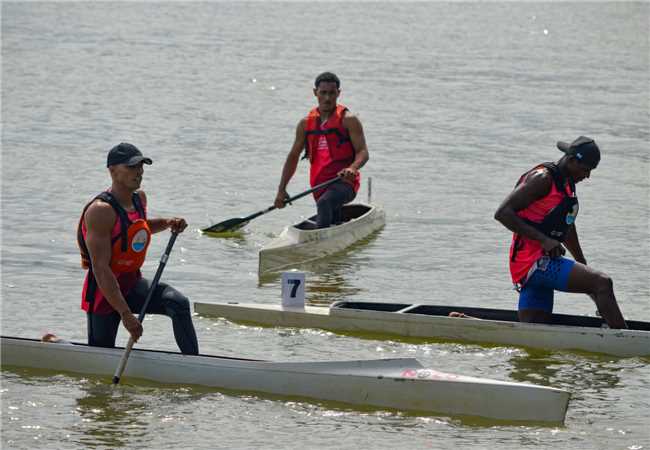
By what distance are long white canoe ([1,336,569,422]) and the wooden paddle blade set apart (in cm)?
795

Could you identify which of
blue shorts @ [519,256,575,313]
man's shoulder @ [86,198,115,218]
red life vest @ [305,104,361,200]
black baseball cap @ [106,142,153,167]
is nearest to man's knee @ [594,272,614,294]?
blue shorts @ [519,256,575,313]

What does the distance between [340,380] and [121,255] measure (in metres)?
1.90

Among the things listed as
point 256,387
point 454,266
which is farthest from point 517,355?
point 454,266

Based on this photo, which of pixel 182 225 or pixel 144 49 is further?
pixel 144 49

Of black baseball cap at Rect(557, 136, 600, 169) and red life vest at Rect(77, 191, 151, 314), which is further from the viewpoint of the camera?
black baseball cap at Rect(557, 136, 600, 169)

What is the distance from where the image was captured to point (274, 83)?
1649 inches

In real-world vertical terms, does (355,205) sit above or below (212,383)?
above

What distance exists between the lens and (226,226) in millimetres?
19281

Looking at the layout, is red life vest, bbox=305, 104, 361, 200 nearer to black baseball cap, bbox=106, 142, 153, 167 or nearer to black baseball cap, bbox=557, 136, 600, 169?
black baseball cap, bbox=557, 136, 600, 169

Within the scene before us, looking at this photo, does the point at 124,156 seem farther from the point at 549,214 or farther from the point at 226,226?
the point at 226,226

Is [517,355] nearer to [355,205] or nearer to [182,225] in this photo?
[182,225]

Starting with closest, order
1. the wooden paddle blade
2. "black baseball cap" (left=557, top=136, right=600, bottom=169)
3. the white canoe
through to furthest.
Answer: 1. "black baseball cap" (left=557, top=136, right=600, bottom=169)
2. the white canoe
3. the wooden paddle blade

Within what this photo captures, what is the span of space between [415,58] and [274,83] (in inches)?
395

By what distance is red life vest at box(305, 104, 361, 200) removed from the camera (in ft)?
53.2
